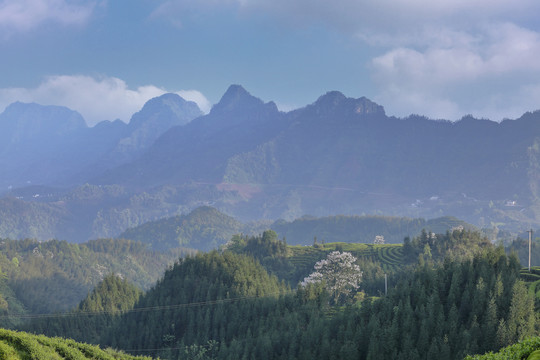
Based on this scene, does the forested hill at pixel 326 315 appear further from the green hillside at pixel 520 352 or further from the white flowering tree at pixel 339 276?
the green hillside at pixel 520 352

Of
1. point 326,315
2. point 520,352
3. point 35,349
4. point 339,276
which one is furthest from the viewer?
point 339,276

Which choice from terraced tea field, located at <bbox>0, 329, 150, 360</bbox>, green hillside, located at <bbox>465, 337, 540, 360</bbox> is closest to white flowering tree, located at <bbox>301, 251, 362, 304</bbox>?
terraced tea field, located at <bbox>0, 329, 150, 360</bbox>

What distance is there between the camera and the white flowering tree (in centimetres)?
15175

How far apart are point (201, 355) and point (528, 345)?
91.5m

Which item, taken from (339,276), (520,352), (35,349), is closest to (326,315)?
(339,276)

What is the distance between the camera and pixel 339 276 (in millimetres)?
153000

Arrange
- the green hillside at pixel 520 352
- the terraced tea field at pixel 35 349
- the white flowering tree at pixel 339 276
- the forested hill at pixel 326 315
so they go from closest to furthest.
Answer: the green hillside at pixel 520 352 < the terraced tea field at pixel 35 349 < the forested hill at pixel 326 315 < the white flowering tree at pixel 339 276

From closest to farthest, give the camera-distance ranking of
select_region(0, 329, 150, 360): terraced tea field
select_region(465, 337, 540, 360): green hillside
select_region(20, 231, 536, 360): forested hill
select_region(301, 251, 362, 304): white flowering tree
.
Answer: select_region(465, 337, 540, 360): green hillside, select_region(0, 329, 150, 360): terraced tea field, select_region(20, 231, 536, 360): forested hill, select_region(301, 251, 362, 304): white flowering tree

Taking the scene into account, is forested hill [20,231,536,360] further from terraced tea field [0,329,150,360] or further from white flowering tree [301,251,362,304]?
terraced tea field [0,329,150,360]

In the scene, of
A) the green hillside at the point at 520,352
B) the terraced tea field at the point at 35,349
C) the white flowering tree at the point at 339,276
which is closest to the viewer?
the green hillside at the point at 520,352

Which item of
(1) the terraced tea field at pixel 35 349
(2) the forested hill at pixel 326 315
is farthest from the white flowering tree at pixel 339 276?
(1) the terraced tea field at pixel 35 349

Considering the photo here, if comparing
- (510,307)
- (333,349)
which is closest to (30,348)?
(333,349)

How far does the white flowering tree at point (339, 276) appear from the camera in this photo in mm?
151750

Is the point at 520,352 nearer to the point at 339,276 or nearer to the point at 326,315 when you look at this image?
the point at 326,315
